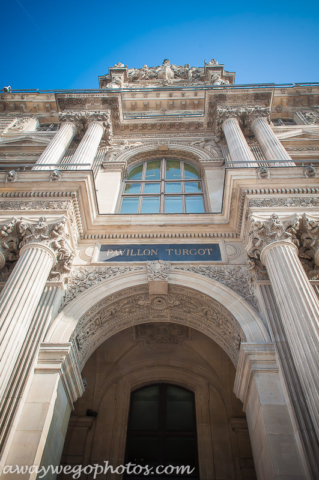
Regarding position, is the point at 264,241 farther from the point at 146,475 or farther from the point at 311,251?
the point at 146,475

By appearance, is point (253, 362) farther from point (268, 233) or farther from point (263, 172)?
point (263, 172)

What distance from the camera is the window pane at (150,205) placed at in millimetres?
12805

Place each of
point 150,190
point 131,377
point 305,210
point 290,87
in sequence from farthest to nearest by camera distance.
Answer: point 290,87
point 150,190
point 131,377
point 305,210

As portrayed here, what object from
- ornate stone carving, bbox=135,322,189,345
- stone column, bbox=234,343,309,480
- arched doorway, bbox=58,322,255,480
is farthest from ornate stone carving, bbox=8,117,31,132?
stone column, bbox=234,343,309,480

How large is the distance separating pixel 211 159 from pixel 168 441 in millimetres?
10261

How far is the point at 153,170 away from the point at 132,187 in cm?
164

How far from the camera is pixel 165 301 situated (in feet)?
29.9

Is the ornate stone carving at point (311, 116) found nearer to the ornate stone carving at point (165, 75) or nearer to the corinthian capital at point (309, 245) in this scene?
the ornate stone carving at point (165, 75)

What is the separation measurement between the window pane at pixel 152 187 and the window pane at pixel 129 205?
836 mm

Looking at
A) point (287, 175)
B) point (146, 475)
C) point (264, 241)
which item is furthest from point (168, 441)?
point (287, 175)

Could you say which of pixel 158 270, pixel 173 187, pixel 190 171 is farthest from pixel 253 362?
pixel 190 171

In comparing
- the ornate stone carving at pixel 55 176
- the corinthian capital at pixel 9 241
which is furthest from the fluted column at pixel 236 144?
the corinthian capital at pixel 9 241

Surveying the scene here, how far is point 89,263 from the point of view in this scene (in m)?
9.38

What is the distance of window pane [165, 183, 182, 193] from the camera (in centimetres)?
1400
